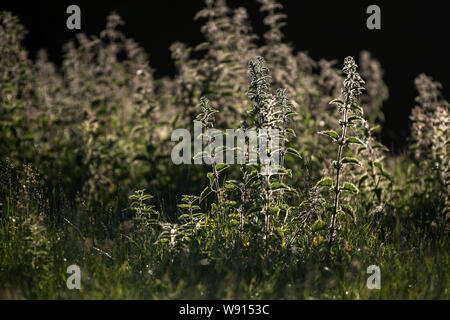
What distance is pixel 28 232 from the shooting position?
3391 millimetres

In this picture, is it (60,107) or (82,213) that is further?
(60,107)

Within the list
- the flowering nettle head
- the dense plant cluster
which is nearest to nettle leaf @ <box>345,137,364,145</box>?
the dense plant cluster

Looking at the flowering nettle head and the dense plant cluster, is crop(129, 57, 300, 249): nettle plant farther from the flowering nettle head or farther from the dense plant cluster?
the flowering nettle head

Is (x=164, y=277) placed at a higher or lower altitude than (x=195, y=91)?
lower

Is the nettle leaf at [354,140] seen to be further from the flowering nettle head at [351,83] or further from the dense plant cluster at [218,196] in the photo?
the flowering nettle head at [351,83]

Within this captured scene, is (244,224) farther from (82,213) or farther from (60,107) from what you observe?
(60,107)

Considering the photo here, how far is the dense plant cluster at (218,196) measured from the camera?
2.99m

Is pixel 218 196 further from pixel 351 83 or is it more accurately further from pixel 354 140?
pixel 351 83

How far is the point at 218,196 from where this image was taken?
341 cm

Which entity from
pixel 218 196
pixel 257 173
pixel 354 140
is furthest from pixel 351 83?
pixel 218 196

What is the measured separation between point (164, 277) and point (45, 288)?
2.58 feet

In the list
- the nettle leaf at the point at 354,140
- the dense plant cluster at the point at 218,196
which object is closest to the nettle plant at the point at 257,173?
the dense plant cluster at the point at 218,196

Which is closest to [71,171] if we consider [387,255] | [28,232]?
[28,232]

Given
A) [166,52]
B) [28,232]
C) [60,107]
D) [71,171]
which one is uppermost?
[166,52]
